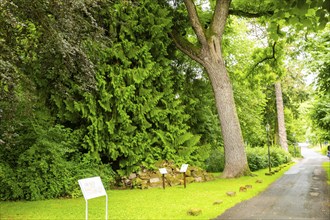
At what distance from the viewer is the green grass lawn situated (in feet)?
27.2

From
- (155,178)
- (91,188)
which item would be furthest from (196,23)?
(91,188)

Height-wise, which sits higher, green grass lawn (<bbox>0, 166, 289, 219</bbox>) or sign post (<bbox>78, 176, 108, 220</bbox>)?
sign post (<bbox>78, 176, 108, 220</bbox>)

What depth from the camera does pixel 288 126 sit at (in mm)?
44312

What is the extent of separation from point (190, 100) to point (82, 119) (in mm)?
6295

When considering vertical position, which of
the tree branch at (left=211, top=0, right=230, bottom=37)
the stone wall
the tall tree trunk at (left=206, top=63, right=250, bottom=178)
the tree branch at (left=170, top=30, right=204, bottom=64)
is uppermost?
the tree branch at (left=211, top=0, right=230, bottom=37)

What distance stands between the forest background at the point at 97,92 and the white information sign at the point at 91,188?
2744 millimetres

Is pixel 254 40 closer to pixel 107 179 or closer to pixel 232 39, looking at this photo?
pixel 232 39

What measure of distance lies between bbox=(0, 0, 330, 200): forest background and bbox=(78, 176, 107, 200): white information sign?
2744mm

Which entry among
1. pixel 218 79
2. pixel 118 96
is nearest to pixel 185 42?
pixel 218 79

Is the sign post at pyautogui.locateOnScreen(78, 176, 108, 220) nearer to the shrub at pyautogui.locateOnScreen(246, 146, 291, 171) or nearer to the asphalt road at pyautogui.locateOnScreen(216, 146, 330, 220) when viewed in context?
the asphalt road at pyautogui.locateOnScreen(216, 146, 330, 220)

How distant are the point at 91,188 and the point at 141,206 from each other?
3270 millimetres

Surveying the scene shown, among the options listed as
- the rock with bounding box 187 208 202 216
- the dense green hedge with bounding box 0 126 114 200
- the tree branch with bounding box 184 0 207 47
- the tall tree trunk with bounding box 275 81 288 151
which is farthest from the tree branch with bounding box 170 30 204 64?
the tall tree trunk with bounding box 275 81 288 151

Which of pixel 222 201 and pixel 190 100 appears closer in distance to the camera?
pixel 222 201

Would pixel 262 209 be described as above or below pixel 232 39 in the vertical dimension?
below
